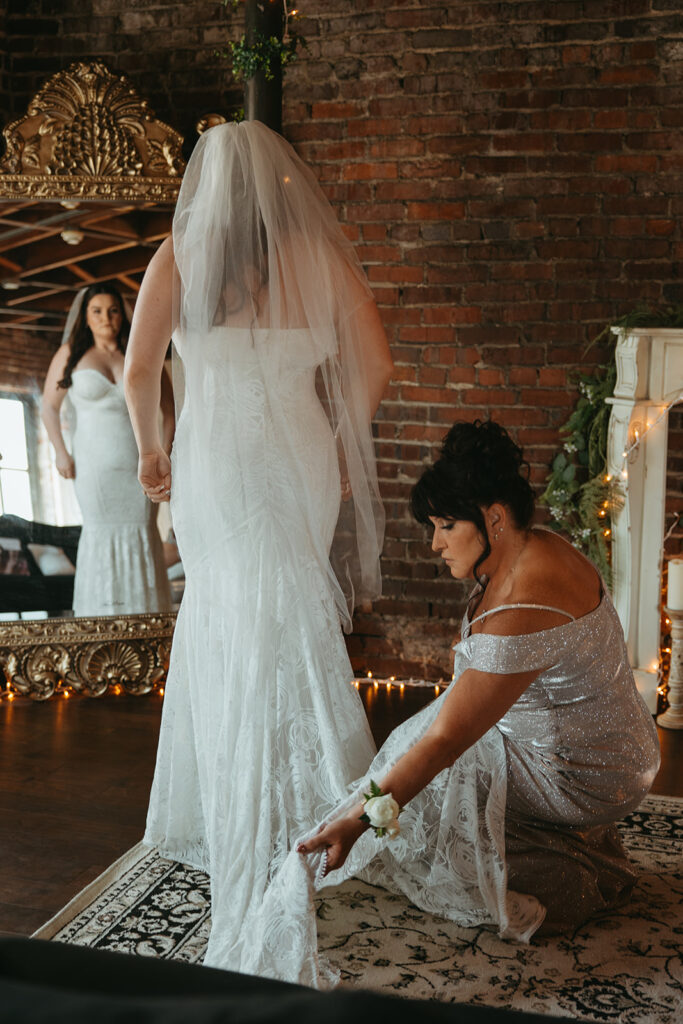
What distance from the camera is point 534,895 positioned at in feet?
7.62

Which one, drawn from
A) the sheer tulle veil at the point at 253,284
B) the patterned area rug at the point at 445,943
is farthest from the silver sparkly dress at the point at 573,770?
the sheer tulle veil at the point at 253,284

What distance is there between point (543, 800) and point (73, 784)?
1.56 meters

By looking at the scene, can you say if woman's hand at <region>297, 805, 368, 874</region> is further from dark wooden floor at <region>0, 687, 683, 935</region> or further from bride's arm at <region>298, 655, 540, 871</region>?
dark wooden floor at <region>0, 687, 683, 935</region>

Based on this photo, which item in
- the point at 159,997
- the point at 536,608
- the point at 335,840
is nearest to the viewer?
the point at 159,997

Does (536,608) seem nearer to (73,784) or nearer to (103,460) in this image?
(73,784)

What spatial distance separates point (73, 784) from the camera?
10.4 feet

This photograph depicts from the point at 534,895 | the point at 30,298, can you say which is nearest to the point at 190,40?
the point at 30,298

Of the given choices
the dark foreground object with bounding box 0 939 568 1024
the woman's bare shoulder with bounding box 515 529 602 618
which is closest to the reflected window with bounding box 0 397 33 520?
the woman's bare shoulder with bounding box 515 529 602 618

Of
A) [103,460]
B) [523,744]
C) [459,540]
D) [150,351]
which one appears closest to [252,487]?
[150,351]

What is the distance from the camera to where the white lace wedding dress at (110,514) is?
3873 millimetres

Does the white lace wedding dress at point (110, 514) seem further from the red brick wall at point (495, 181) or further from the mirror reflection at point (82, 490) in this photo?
the red brick wall at point (495, 181)

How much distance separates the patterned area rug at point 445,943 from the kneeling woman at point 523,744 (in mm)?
65

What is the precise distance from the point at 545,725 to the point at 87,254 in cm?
253

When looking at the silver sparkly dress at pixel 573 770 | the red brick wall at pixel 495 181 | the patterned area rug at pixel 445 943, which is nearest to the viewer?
the patterned area rug at pixel 445 943
